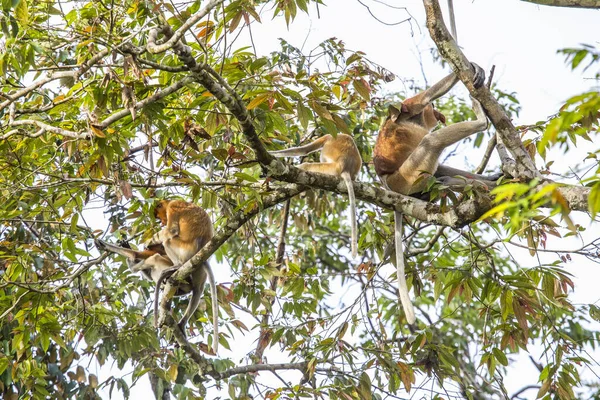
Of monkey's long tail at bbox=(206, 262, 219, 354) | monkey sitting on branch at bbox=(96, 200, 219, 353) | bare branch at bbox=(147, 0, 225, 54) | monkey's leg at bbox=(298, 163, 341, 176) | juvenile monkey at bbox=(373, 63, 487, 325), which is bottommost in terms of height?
monkey's long tail at bbox=(206, 262, 219, 354)

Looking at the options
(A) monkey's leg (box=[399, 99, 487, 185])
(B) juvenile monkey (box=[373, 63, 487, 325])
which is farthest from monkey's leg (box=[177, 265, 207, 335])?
(A) monkey's leg (box=[399, 99, 487, 185])

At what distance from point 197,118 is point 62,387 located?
7.31 feet

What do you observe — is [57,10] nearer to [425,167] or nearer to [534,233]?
[425,167]

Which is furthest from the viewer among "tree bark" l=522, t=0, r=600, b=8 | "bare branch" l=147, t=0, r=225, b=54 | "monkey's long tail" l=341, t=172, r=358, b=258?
"monkey's long tail" l=341, t=172, r=358, b=258

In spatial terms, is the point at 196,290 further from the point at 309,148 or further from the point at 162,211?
the point at 309,148

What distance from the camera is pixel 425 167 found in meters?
3.98

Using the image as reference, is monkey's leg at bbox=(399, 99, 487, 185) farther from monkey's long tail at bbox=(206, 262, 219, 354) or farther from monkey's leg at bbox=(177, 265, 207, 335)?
monkey's leg at bbox=(177, 265, 207, 335)

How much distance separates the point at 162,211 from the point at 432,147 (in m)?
1.97

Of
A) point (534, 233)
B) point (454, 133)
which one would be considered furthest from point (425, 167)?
point (534, 233)

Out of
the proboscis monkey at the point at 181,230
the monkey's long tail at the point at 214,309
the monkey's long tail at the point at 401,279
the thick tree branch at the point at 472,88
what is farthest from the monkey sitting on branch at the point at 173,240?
the thick tree branch at the point at 472,88

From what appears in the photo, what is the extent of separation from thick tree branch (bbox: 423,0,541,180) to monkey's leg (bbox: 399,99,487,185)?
0.68 m

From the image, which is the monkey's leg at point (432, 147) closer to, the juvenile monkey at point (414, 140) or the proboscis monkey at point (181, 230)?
the juvenile monkey at point (414, 140)

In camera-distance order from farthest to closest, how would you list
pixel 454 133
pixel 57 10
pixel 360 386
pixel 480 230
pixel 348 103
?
1. pixel 480 230
2. pixel 348 103
3. pixel 454 133
4. pixel 360 386
5. pixel 57 10

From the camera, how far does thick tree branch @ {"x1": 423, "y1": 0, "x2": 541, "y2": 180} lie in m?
3.03
